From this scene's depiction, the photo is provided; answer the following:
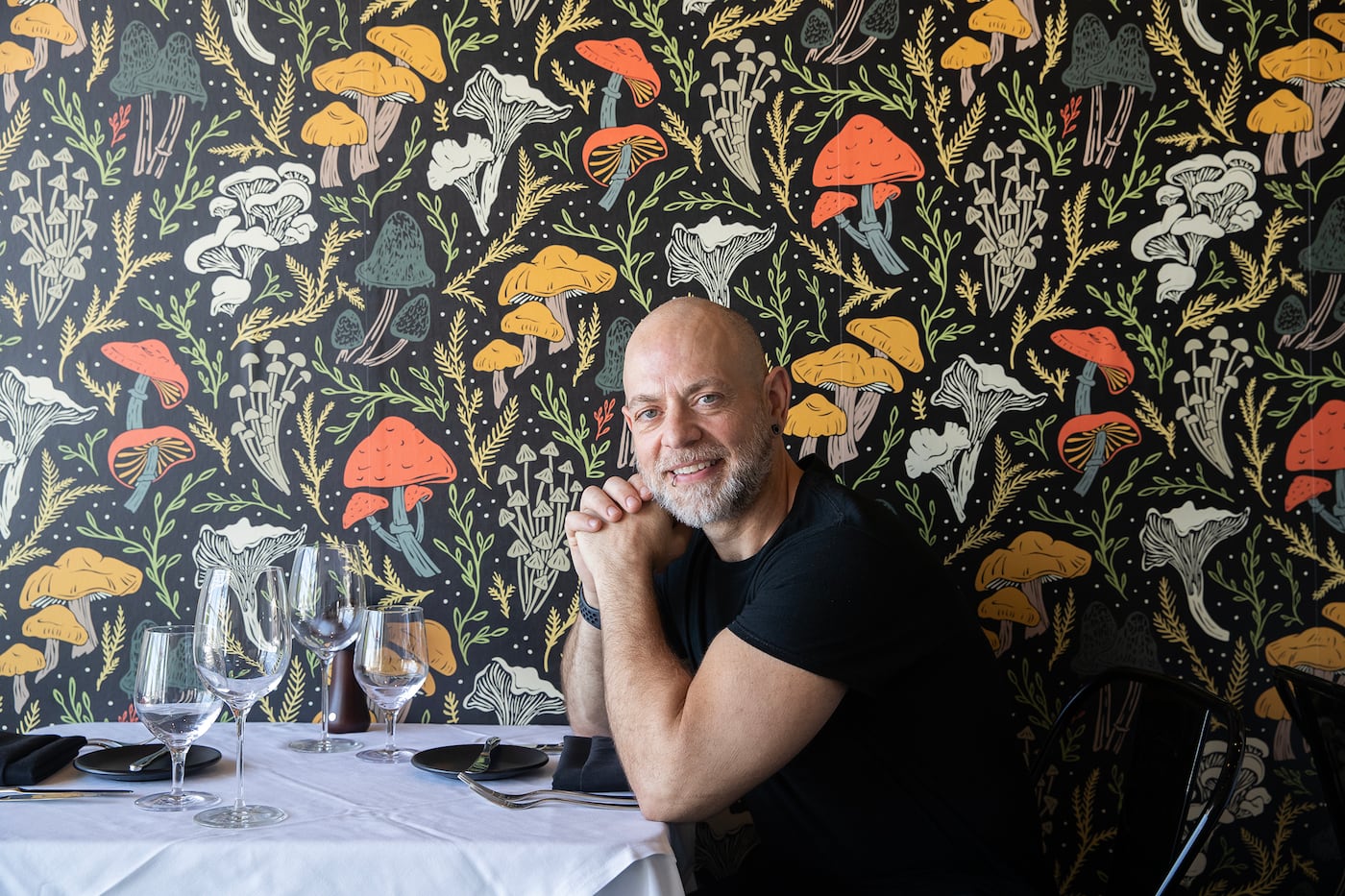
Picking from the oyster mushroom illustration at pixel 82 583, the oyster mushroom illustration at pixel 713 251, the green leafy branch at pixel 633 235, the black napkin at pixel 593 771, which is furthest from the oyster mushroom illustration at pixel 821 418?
the oyster mushroom illustration at pixel 82 583

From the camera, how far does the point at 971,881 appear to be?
1.62m

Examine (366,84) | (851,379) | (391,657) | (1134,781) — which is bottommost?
(1134,781)

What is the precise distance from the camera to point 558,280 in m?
2.32

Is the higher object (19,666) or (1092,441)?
(1092,441)

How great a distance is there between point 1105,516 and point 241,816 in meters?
1.78

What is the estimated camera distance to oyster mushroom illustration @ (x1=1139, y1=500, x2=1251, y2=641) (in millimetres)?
2270

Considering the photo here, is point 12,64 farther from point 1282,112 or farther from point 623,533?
point 1282,112

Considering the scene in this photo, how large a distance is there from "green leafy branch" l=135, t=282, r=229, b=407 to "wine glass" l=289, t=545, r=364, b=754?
659mm

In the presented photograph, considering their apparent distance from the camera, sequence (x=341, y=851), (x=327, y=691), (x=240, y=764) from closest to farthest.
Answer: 1. (x=341, y=851)
2. (x=240, y=764)
3. (x=327, y=691)

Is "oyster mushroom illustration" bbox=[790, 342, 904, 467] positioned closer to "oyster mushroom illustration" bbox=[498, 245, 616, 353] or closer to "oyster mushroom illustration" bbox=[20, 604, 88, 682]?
"oyster mushroom illustration" bbox=[498, 245, 616, 353]

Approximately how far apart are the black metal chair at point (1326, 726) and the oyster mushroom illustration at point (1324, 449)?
0.83 m

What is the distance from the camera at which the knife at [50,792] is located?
1.48 metres

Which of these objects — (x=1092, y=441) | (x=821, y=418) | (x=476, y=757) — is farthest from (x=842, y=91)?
(x=476, y=757)

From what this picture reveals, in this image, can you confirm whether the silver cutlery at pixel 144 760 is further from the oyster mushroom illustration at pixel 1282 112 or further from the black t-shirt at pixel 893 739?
the oyster mushroom illustration at pixel 1282 112
